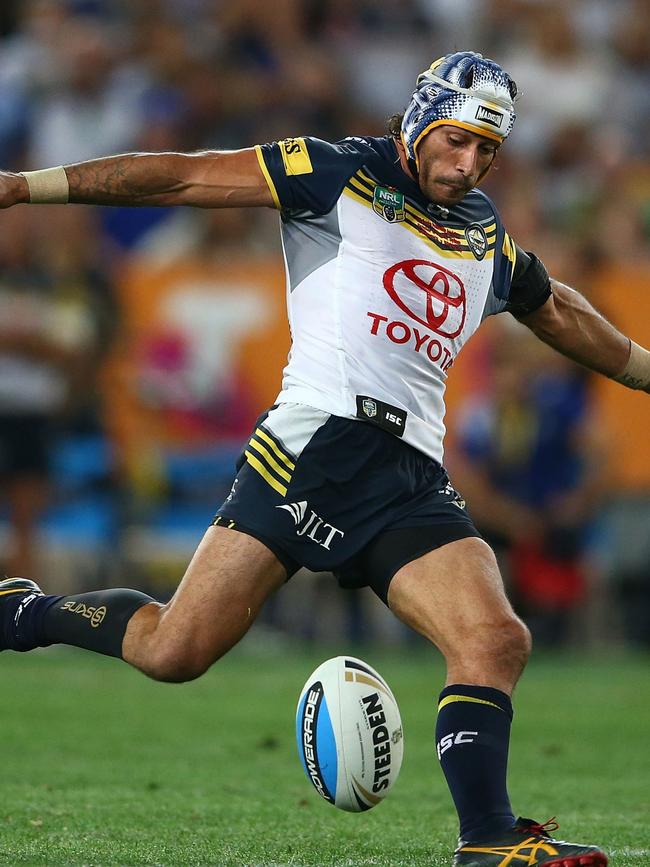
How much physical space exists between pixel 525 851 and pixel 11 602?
2203 millimetres

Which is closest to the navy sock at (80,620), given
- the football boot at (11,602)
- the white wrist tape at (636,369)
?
the football boot at (11,602)

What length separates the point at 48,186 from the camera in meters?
5.42

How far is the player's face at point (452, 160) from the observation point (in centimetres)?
557

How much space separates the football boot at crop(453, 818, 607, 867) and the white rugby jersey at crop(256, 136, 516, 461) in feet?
4.75

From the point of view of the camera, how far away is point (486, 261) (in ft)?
19.3

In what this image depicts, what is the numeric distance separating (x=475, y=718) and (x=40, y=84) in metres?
11.0

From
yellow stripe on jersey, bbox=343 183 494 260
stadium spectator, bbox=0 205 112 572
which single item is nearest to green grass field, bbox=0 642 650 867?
stadium spectator, bbox=0 205 112 572

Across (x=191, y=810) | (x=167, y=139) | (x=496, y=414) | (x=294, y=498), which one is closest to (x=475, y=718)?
(x=294, y=498)

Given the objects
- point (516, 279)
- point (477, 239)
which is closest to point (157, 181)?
point (477, 239)

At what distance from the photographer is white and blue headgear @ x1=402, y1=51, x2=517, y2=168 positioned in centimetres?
555

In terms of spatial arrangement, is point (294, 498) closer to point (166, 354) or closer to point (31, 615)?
point (31, 615)

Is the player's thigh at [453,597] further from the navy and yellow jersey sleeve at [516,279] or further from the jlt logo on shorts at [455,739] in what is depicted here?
the navy and yellow jersey sleeve at [516,279]

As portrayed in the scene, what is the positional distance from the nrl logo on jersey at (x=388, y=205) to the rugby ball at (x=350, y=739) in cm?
165

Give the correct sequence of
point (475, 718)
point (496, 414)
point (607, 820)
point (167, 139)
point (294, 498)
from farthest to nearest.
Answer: point (167, 139) → point (496, 414) → point (607, 820) → point (294, 498) → point (475, 718)
